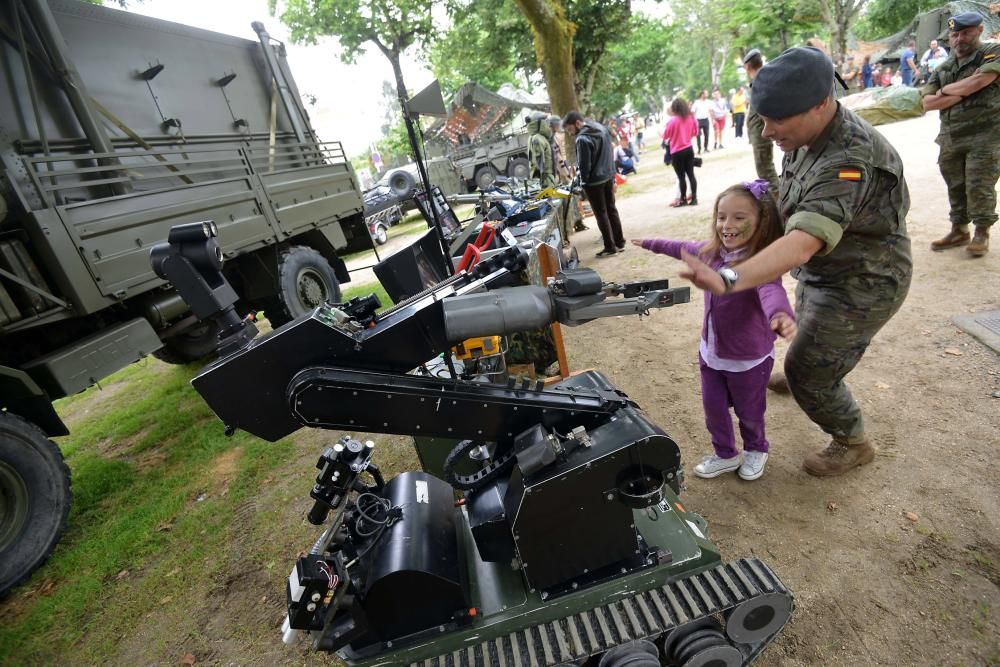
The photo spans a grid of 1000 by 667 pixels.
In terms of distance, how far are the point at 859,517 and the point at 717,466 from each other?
70cm

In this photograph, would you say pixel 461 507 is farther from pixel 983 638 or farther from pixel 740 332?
pixel 983 638

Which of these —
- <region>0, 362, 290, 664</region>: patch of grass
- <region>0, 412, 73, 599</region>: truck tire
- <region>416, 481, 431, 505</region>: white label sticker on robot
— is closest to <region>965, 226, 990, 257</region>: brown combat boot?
<region>416, 481, 431, 505</region>: white label sticker on robot

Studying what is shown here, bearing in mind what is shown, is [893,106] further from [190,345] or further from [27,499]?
[27,499]

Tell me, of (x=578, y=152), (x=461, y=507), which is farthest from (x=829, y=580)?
(x=578, y=152)

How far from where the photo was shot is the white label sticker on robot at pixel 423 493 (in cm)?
198

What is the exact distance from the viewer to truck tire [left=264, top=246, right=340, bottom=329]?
5.71 metres

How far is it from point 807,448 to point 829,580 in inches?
39.4

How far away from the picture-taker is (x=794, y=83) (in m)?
1.73

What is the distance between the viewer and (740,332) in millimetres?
2357

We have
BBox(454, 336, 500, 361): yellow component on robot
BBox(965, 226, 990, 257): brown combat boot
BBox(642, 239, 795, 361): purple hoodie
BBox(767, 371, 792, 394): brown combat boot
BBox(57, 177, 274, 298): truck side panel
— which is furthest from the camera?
BBox(965, 226, 990, 257): brown combat boot

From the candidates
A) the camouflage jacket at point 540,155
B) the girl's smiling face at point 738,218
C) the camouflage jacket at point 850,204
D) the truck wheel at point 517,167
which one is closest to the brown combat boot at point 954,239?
the camouflage jacket at point 850,204

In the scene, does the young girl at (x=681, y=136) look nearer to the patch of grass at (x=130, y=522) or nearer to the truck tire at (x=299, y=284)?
the truck tire at (x=299, y=284)

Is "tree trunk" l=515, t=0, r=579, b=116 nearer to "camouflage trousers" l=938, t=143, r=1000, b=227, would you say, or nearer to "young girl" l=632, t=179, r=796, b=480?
"camouflage trousers" l=938, t=143, r=1000, b=227

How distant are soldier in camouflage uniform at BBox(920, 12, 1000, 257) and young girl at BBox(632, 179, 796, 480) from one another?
3651 mm
